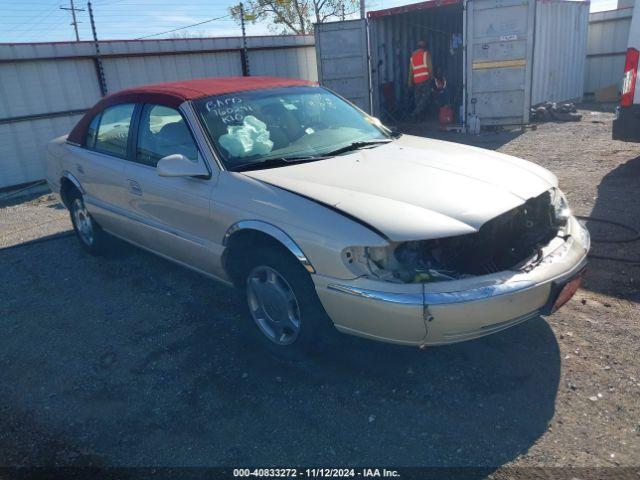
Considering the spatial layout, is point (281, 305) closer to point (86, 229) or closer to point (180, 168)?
point (180, 168)

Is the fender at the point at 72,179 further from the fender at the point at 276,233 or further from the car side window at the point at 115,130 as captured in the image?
the fender at the point at 276,233

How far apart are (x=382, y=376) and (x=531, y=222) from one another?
133 centimetres

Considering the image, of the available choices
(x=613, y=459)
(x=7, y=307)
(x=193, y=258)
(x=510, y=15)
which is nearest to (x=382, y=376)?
(x=613, y=459)

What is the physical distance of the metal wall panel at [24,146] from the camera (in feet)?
31.3

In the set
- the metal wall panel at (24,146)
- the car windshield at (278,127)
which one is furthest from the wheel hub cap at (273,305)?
the metal wall panel at (24,146)

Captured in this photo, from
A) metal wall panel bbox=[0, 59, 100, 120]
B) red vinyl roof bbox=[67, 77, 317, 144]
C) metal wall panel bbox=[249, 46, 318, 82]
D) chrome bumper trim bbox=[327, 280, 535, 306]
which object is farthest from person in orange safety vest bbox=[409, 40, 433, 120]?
chrome bumper trim bbox=[327, 280, 535, 306]

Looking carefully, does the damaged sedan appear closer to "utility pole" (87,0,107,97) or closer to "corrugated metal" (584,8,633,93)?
"utility pole" (87,0,107,97)

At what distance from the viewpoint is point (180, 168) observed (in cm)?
364

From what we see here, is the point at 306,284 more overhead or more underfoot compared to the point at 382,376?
more overhead

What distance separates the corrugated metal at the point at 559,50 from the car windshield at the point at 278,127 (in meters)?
8.56

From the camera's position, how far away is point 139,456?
2824mm

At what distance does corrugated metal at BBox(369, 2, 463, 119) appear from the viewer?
1319cm

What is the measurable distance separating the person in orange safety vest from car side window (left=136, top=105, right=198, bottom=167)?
31.9 feet

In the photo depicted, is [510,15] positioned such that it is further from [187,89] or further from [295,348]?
[295,348]
